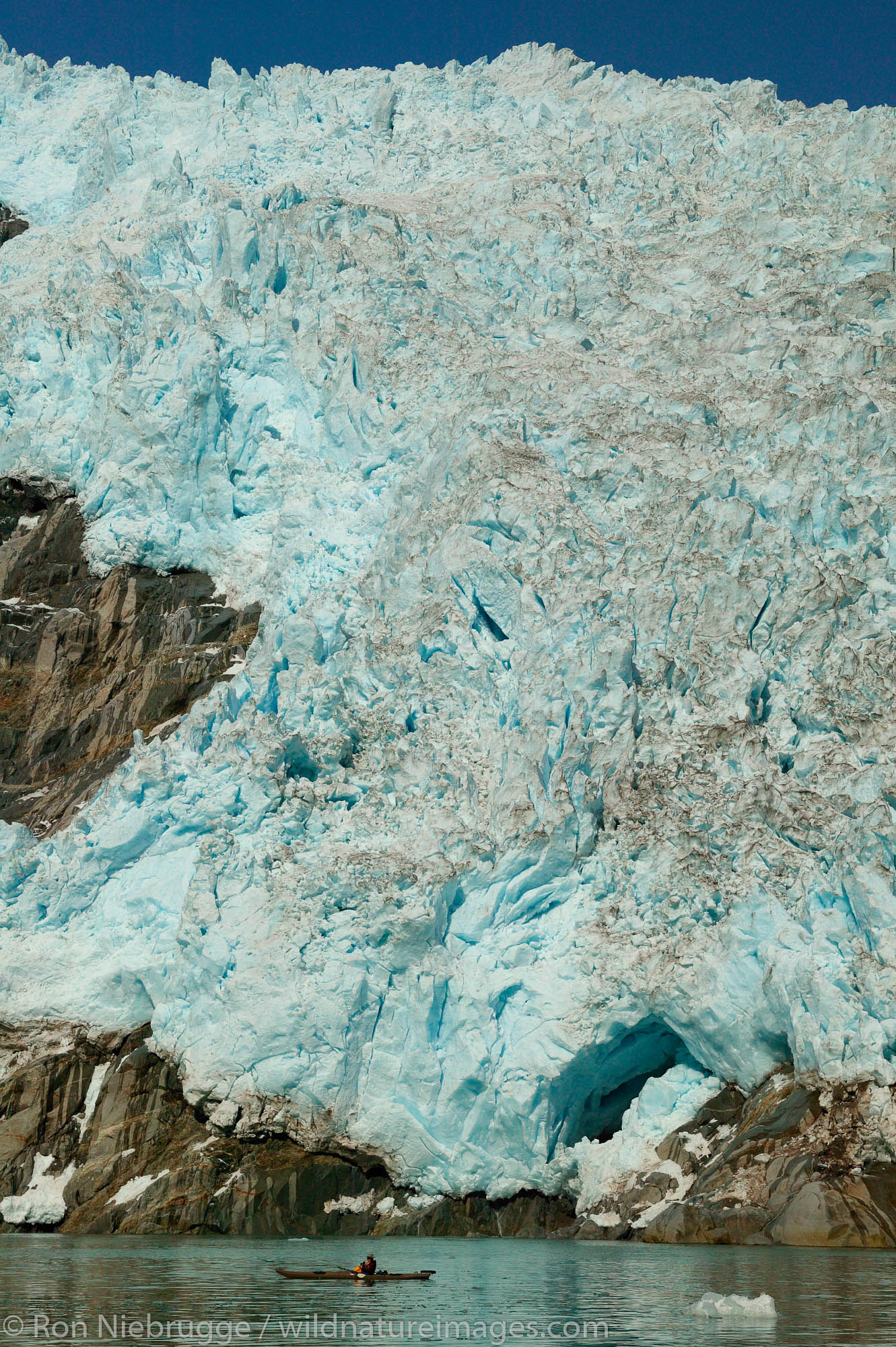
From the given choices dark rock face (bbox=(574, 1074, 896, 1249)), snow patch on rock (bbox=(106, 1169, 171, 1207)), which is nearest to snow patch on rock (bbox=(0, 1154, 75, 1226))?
snow patch on rock (bbox=(106, 1169, 171, 1207))

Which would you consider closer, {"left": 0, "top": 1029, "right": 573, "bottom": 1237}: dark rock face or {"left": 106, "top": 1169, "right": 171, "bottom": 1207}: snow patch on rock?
{"left": 0, "top": 1029, "right": 573, "bottom": 1237}: dark rock face

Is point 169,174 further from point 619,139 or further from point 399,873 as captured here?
point 399,873

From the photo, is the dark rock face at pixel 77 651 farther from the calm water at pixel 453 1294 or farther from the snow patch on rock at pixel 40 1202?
the calm water at pixel 453 1294

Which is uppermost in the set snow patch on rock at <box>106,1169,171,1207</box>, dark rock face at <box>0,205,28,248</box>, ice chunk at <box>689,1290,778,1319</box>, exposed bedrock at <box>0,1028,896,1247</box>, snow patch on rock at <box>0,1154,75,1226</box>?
dark rock face at <box>0,205,28,248</box>

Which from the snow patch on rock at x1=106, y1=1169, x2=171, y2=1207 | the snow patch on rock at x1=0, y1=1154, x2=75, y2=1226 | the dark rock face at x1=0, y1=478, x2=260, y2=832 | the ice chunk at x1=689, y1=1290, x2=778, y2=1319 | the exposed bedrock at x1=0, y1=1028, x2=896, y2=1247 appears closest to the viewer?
the ice chunk at x1=689, y1=1290, x2=778, y2=1319

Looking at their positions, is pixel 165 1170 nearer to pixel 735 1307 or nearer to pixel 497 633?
pixel 497 633

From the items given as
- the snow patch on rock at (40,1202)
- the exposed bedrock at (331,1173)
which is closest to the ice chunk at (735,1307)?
the exposed bedrock at (331,1173)

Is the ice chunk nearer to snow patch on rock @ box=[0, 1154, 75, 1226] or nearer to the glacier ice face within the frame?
the glacier ice face

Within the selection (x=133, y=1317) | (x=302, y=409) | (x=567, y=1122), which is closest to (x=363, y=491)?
(x=302, y=409)
